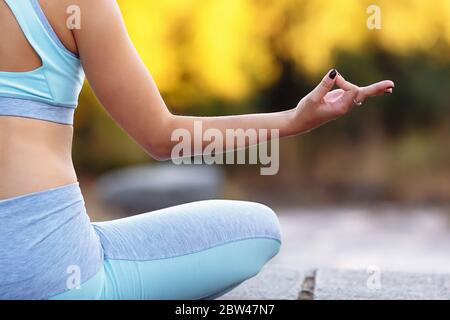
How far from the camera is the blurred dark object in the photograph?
7.70 metres

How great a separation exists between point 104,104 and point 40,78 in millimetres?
116

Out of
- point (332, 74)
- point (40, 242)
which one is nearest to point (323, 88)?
point (332, 74)

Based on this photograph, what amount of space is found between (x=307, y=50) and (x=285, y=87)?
1.93 feet

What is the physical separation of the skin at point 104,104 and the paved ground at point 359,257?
755 mm

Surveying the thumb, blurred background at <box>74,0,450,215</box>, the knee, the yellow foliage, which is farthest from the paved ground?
the yellow foliage

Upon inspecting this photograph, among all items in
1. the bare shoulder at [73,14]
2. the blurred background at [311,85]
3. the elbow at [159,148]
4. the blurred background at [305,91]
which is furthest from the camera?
the blurred background at [311,85]

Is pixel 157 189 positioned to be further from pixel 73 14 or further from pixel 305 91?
pixel 73 14

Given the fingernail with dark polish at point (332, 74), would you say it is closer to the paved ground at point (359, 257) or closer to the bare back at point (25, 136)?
the bare back at point (25, 136)

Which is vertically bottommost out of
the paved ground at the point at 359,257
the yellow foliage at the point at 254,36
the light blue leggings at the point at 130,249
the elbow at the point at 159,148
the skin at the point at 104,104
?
the paved ground at the point at 359,257

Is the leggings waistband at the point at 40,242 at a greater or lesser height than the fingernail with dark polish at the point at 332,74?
lesser

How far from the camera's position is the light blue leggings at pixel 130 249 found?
1208 mm

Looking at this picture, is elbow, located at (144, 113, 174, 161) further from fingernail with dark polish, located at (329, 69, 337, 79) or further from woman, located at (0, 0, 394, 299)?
fingernail with dark polish, located at (329, 69, 337, 79)

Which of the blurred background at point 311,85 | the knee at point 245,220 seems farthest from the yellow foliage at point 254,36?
the knee at point 245,220

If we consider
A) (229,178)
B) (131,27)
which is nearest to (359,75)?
(229,178)
